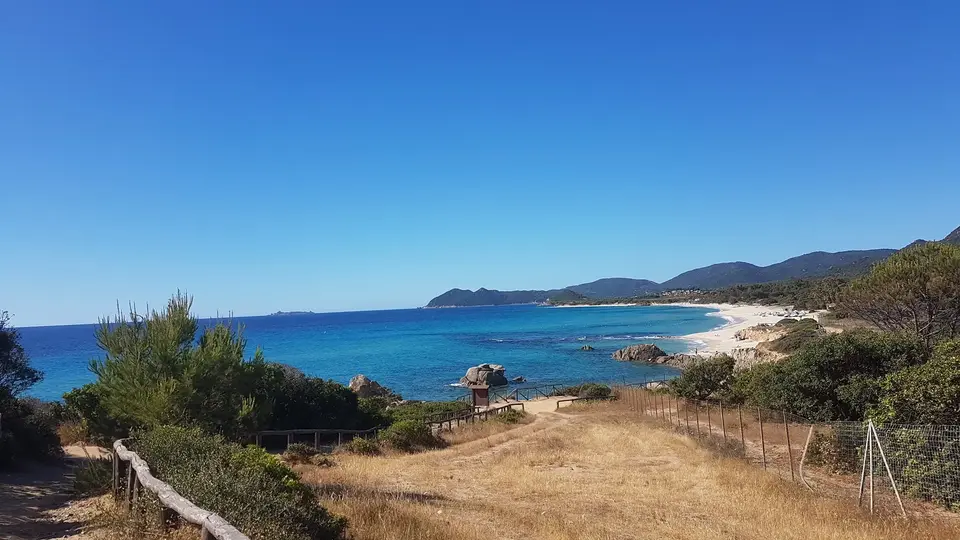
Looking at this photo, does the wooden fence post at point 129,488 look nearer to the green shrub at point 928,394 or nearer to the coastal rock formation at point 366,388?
the green shrub at point 928,394

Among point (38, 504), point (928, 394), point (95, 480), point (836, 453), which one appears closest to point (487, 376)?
point (836, 453)

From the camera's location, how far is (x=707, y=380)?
111 feet

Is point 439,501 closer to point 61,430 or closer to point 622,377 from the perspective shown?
point 61,430

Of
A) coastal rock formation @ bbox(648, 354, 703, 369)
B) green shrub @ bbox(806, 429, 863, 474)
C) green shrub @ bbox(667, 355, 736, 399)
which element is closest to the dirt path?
green shrub @ bbox(806, 429, 863, 474)

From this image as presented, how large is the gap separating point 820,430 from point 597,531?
12.3m

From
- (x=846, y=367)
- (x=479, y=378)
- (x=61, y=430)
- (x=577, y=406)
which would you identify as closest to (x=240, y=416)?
(x=61, y=430)

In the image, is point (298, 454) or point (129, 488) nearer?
point (129, 488)

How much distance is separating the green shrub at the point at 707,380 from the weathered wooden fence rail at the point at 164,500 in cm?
3056

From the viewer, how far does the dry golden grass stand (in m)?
9.36

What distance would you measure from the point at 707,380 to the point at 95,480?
100 feet

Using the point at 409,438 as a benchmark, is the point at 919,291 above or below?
above

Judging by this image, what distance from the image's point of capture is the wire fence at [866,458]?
11953 millimetres

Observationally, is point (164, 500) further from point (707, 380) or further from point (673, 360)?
point (673, 360)

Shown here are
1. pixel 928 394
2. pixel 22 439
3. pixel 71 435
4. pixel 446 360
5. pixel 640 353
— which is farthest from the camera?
pixel 446 360
